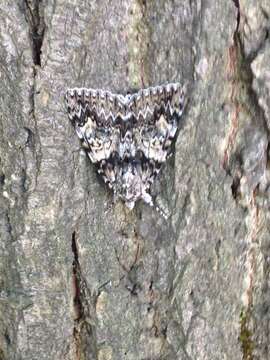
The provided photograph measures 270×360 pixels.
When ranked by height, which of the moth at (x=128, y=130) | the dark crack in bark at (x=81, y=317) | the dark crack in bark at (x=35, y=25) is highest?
the dark crack in bark at (x=35, y=25)

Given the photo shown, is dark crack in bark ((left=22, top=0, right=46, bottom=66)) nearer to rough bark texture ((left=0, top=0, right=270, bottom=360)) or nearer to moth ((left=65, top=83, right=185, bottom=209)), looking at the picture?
rough bark texture ((left=0, top=0, right=270, bottom=360))

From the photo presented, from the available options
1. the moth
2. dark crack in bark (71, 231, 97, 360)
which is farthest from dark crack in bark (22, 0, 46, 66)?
dark crack in bark (71, 231, 97, 360)

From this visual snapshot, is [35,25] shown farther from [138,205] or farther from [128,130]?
[138,205]

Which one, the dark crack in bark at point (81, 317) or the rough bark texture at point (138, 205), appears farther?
the dark crack in bark at point (81, 317)

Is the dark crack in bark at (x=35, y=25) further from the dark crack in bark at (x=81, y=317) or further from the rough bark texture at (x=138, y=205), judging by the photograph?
the dark crack in bark at (x=81, y=317)

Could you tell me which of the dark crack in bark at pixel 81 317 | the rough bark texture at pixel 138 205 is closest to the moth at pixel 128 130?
the rough bark texture at pixel 138 205

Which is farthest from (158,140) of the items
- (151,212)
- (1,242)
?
(1,242)

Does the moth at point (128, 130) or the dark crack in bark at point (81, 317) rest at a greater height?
the moth at point (128, 130)
